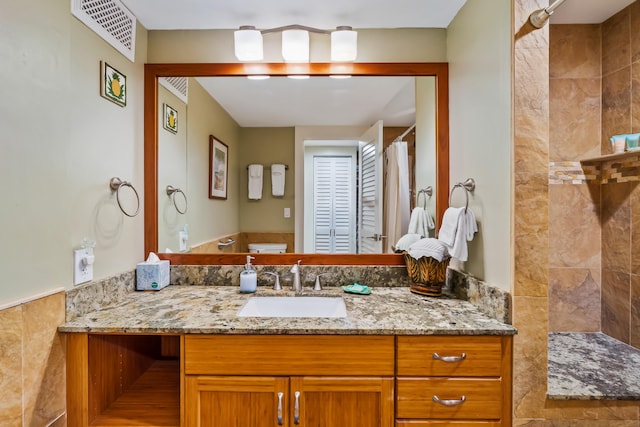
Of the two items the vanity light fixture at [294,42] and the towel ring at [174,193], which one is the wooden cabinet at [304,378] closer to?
the towel ring at [174,193]

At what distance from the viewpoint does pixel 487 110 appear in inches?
52.8

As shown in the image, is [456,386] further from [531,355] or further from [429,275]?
[429,275]

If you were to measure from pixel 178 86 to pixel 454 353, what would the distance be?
74.0 inches

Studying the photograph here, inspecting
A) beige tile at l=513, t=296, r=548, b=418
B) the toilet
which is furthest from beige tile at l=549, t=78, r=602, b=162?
the toilet

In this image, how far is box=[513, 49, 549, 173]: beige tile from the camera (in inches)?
45.5

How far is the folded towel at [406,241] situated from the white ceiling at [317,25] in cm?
63

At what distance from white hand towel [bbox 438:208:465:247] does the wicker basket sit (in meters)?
0.12

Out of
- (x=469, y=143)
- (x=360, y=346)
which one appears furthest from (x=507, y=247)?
(x=360, y=346)

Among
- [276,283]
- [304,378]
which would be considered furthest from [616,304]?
[276,283]

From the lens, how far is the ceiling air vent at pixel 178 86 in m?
1.79

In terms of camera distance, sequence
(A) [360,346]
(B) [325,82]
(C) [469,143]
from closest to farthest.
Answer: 1. (A) [360,346]
2. (C) [469,143]
3. (B) [325,82]

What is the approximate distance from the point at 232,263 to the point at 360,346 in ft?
2.98

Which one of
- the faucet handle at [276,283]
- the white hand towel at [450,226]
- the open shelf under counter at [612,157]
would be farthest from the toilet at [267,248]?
the open shelf under counter at [612,157]

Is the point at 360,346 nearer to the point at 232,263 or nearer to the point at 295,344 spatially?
the point at 295,344
